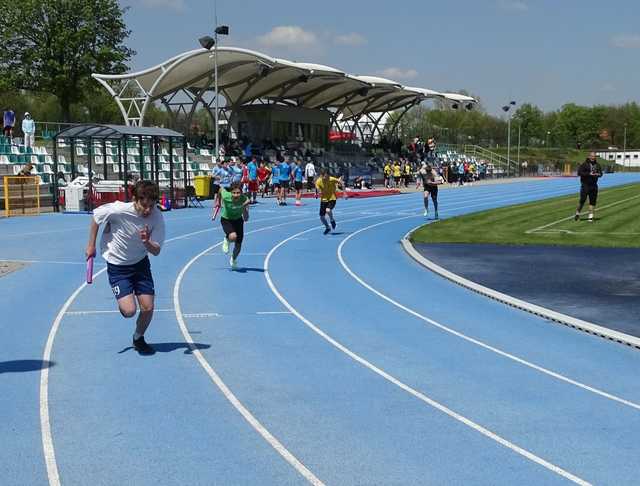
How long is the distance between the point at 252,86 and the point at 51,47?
62.3ft

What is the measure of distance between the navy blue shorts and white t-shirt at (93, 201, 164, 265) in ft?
0.22

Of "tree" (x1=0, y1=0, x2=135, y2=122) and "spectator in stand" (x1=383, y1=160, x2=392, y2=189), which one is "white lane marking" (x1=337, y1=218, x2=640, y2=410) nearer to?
"spectator in stand" (x1=383, y1=160, x2=392, y2=189)

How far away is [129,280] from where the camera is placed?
27.1ft

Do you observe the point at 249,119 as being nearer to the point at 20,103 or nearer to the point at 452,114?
the point at 20,103

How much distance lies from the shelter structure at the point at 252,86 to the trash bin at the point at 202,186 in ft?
12.2

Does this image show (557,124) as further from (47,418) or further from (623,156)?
(47,418)

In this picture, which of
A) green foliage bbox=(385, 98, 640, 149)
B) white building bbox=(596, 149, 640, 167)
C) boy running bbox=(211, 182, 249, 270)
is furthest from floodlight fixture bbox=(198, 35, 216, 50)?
white building bbox=(596, 149, 640, 167)

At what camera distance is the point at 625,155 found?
470 feet

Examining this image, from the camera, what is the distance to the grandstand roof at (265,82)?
4341cm

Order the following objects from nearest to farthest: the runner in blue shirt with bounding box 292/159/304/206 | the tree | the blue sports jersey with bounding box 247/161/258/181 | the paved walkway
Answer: the paved walkway < the blue sports jersey with bounding box 247/161/258/181 < the runner in blue shirt with bounding box 292/159/304/206 < the tree

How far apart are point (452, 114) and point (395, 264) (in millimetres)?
135012

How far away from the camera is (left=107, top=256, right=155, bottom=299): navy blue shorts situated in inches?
323

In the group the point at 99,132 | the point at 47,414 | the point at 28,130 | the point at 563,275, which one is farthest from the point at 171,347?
the point at 28,130

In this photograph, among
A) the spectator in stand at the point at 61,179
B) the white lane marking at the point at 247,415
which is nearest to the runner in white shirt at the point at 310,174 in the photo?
the spectator in stand at the point at 61,179
